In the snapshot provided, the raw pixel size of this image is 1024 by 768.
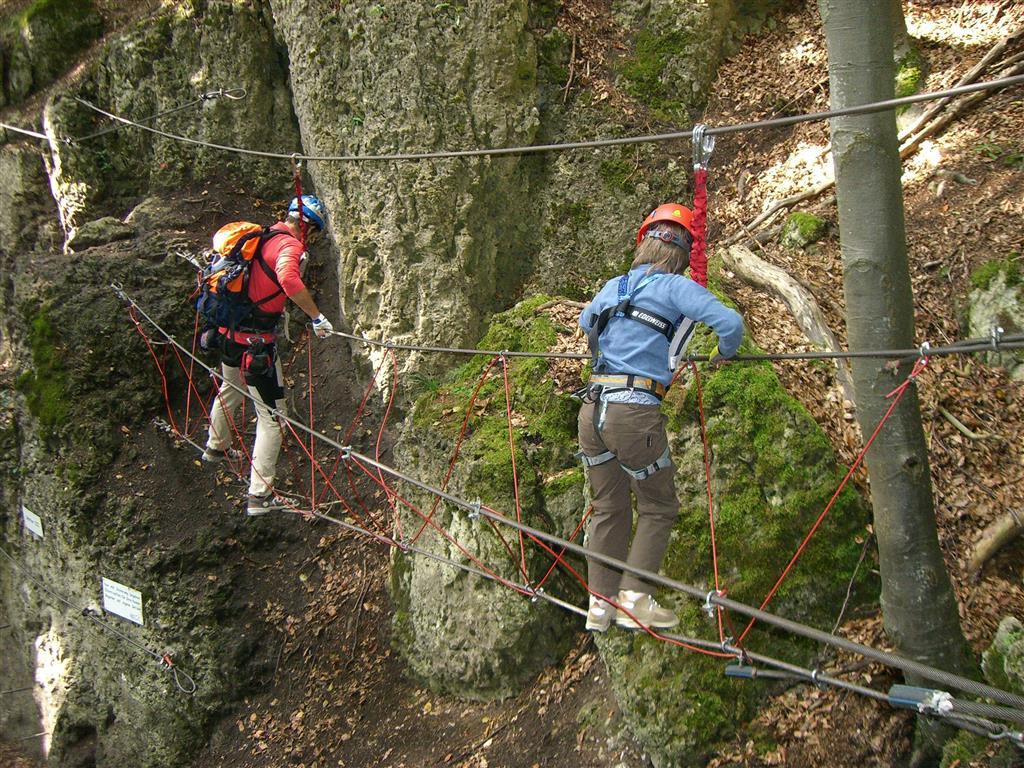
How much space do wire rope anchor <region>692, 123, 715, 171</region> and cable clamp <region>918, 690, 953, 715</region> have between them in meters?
2.38

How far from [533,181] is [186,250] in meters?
3.81

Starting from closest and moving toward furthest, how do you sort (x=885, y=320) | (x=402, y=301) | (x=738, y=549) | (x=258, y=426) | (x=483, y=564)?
(x=885, y=320), (x=738, y=549), (x=483, y=564), (x=258, y=426), (x=402, y=301)

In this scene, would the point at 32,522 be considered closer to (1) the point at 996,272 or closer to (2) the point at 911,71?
(1) the point at 996,272

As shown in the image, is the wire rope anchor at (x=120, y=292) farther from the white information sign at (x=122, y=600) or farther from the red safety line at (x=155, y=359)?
the white information sign at (x=122, y=600)

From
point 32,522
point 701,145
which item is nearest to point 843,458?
point 701,145

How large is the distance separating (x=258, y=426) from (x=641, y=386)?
3688 millimetres

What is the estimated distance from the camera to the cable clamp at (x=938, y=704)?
10.2 ft

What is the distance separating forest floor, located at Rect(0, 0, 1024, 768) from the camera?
4402 mm

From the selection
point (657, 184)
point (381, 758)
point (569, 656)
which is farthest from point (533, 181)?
point (381, 758)

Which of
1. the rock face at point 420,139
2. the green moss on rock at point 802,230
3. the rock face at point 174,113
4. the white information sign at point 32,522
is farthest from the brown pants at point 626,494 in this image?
the rock face at point 174,113

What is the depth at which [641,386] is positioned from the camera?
→ 12.4 feet

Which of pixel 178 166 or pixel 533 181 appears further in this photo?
pixel 178 166

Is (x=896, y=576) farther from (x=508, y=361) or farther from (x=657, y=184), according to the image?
(x=657, y=184)

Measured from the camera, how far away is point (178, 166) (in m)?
9.88
